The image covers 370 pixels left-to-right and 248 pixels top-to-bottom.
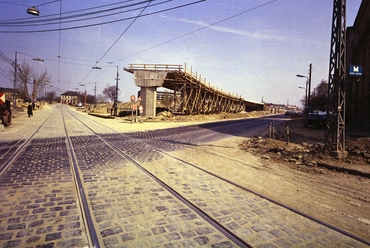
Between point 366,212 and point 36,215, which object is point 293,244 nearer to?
point 366,212

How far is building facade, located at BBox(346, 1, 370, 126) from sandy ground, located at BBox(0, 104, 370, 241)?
17070 millimetres

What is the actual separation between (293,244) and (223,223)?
1.03 metres

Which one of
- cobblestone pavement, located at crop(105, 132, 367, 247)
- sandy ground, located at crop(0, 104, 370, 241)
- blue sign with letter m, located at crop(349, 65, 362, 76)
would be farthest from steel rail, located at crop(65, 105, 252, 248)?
blue sign with letter m, located at crop(349, 65, 362, 76)

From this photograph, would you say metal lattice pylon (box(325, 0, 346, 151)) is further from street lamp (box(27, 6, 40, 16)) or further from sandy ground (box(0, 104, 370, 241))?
street lamp (box(27, 6, 40, 16))

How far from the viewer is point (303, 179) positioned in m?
6.25

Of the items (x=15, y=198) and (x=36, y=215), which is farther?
(x=15, y=198)

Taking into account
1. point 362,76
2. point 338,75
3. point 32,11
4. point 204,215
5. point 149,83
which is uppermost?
point 32,11

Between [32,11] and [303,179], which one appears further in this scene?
[32,11]

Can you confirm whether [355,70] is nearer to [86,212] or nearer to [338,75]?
[338,75]

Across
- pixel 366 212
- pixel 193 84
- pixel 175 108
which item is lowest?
pixel 366 212

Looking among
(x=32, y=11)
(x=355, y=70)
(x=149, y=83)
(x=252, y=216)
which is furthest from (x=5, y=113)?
(x=355, y=70)

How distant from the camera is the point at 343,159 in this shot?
7.83m

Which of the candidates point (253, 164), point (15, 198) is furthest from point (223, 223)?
point (253, 164)

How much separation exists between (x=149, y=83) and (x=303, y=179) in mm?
25420
